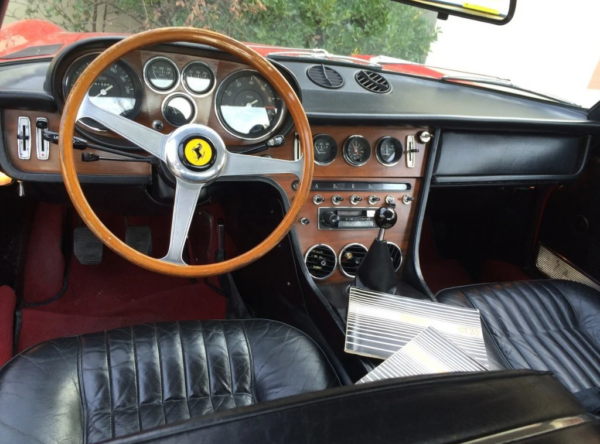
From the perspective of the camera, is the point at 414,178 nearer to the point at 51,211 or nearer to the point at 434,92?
the point at 434,92

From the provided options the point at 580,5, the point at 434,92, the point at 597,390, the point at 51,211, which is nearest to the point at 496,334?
the point at 597,390

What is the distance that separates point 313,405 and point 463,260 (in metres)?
2.25

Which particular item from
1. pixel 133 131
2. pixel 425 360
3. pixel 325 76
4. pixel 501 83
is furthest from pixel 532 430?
pixel 501 83

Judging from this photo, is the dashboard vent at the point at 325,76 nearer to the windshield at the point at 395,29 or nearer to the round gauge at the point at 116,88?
the windshield at the point at 395,29

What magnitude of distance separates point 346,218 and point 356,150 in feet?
0.82

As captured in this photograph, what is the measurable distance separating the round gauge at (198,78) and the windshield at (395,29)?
261mm

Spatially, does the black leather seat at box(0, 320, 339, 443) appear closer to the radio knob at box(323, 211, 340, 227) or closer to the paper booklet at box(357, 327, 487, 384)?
the paper booklet at box(357, 327, 487, 384)

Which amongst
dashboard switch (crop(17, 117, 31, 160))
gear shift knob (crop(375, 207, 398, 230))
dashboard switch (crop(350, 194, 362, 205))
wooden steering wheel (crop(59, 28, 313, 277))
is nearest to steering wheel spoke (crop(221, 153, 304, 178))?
wooden steering wheel (crop(59, 28, 313, 277))

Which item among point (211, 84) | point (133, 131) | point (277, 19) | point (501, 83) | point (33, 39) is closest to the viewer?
point (133, 131)

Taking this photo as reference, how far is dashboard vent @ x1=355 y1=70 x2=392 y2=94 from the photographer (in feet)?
5.97

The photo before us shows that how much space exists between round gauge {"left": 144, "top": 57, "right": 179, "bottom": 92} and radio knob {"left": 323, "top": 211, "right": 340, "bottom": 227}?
0.70 meters

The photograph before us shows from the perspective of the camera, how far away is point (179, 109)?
1365 mm

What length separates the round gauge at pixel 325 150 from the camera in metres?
1.71

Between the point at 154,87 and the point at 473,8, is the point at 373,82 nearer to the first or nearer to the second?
the point at 473,8
